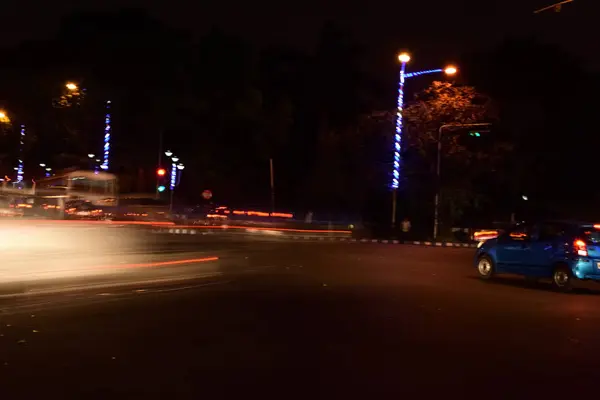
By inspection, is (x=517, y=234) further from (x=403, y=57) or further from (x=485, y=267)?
(x=403, y=57)

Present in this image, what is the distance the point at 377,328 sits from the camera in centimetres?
991

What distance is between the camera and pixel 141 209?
4078 centimetres

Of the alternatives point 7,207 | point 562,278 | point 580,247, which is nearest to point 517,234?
point 562,278

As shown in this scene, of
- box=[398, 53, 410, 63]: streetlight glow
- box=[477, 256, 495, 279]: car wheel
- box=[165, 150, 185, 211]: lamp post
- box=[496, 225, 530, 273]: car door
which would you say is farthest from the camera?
box=[165, 150, 185, 211]: lamp post

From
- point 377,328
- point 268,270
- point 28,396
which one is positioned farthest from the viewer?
point 268,270

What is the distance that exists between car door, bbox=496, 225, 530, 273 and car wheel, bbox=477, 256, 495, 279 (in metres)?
0.28

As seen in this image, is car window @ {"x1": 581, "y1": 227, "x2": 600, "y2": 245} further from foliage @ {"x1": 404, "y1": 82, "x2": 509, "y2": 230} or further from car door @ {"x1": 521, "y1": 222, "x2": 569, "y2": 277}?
foliage @ {"x1": 404, "y1": 82, "x2": 509, "y2": 230}

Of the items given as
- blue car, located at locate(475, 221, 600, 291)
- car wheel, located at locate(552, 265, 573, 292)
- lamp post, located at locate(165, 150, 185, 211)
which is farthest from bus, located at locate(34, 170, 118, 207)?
car wheel, located at locate(552, 265, 573, 292)

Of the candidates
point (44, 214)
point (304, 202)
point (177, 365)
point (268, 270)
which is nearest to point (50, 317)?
point (177, 365)

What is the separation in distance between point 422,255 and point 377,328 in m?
16.8

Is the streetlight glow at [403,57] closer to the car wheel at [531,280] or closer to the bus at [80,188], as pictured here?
the bus at [80,188]

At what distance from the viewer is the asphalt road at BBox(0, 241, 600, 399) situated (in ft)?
22.3

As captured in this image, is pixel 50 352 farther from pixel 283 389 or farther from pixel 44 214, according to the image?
pixel 44 214

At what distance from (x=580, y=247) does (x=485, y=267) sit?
9.34 feet
